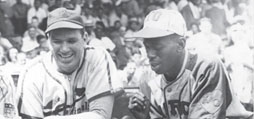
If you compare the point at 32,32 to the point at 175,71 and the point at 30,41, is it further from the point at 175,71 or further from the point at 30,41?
the point at 175,71

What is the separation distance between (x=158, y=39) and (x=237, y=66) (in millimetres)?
5603

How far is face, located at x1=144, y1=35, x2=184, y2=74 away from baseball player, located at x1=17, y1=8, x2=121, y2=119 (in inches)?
16.2

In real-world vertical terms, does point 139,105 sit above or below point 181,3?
below

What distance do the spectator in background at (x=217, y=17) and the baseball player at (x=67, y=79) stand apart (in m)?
8.75

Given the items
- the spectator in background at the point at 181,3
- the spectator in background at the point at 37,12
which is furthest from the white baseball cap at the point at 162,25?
the spectator in background at the point at 181,3

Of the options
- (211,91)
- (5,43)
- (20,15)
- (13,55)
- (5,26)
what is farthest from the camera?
(20,15)

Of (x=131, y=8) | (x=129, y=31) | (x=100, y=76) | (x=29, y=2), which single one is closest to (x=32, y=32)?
(x=29, y=2)

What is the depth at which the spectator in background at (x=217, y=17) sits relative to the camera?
11.8 m

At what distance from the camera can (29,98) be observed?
316cm

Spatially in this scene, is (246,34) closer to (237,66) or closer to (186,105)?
(237,66)

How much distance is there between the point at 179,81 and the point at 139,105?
289mm

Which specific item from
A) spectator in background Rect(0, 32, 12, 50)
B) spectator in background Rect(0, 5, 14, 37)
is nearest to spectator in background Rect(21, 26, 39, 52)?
spectator in background Rect(0, 32, 12, 50)

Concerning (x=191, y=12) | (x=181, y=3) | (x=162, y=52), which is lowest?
(x=162, y=52)

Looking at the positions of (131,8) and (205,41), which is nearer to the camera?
(205,41)
